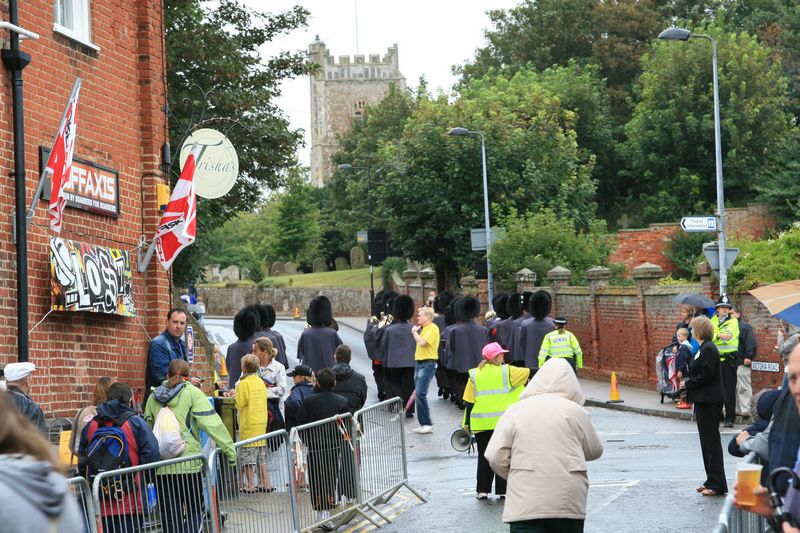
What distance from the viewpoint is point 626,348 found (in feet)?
99.4

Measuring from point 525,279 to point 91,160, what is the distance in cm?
2383

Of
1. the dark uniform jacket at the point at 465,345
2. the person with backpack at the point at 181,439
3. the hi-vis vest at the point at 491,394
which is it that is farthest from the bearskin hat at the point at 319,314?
the person with backpack at the point at 181,439

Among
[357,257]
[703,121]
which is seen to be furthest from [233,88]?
[357,257]

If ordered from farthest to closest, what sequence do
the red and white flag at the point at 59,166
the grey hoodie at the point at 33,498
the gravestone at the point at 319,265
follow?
the gravestone at the point at 319,265
the red and white flag at the point at 59,166
the grey hoodie at the point at 33,498

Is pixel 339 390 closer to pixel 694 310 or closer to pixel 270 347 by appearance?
pixel 270 347

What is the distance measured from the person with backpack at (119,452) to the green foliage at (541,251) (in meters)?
28.3

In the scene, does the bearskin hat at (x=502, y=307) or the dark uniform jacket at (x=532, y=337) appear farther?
the bearskin hat at (x=502, y=307)

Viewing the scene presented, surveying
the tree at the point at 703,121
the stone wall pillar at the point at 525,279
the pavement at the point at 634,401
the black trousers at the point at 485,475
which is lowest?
the pavement at the point at 634,401

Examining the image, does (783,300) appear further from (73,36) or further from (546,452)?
(73,36)

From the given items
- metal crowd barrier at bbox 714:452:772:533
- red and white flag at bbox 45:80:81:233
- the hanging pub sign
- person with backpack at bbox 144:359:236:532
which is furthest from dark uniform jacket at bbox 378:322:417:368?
metal crowd barrier at bbox 714:452:772:533

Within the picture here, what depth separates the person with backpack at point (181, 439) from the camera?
9664mm

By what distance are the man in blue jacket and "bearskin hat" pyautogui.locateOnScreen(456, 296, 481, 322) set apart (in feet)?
33.4

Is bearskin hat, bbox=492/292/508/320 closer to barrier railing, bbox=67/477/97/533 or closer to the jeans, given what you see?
the jeans

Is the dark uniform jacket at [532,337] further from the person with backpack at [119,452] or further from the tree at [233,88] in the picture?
the person with backpack at [119,452]
